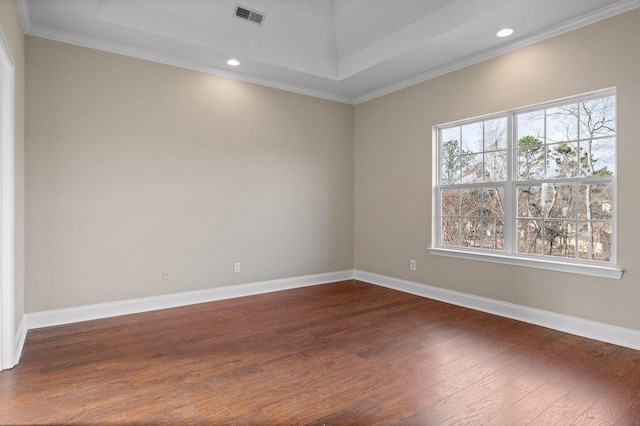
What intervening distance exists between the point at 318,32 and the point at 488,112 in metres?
2.18

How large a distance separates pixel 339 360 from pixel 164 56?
3.62 m

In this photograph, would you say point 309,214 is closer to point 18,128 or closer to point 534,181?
point 534,181

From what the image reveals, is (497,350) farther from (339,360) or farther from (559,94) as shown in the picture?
(559,94)

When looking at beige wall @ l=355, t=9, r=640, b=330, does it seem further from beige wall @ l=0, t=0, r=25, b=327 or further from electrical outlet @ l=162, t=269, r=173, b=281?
beige wall @ l=0, t=0, r=25, b=327

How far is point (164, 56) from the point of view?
401 cm

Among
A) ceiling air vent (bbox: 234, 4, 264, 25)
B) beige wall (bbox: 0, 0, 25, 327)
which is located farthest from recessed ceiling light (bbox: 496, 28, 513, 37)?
beige wall (bbox: 0, 0, 25, 327)

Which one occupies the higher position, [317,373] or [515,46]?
[515,46]

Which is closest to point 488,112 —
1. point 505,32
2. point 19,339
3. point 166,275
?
point 505,32

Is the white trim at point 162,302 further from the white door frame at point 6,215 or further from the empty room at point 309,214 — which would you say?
the white door frame at point 6,215

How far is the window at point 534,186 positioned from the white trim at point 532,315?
456mm

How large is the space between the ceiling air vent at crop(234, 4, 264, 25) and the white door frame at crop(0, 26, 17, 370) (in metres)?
2.08

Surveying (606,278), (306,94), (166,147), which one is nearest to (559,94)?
(606,278)

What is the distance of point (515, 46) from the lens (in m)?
3.67

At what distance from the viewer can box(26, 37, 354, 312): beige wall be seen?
3.47m
